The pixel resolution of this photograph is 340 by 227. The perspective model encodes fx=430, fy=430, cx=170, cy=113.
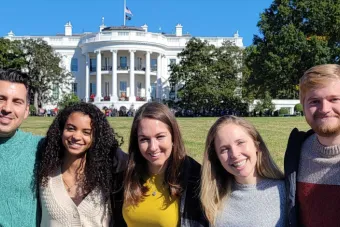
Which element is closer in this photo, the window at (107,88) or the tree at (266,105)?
the tree at (266,105)

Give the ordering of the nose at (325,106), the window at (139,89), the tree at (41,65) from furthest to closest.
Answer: the window at (139,89)
the tree at (41,65)
the nose at (325,106)

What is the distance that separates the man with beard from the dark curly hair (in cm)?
134

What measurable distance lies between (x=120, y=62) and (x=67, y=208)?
161 ft

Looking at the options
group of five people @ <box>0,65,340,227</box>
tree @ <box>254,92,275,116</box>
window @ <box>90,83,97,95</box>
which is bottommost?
group of five people @ <box>0,65,340,227</box>

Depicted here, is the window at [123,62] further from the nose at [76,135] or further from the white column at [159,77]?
the nose at [76,135]

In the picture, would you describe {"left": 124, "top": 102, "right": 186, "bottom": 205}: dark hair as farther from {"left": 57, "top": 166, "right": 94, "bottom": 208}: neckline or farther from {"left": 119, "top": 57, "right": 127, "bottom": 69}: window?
{"left": 119, "top": 57, "right": 127, "bottom": 69}: window

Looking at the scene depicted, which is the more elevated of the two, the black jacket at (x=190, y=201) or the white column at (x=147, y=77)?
the white column at (x=147, y=77)

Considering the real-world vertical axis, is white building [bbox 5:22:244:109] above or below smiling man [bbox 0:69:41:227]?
above

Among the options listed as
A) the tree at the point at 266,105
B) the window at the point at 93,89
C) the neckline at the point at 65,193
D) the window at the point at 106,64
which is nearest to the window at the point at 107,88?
the window at the point at 93,89

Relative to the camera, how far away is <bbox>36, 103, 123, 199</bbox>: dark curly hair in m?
3.16

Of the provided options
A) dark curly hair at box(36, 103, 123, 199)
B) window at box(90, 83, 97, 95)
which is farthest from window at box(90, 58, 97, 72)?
dark curly hair at box(36, 103, 123, 199)

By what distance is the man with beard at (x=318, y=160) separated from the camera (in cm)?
245

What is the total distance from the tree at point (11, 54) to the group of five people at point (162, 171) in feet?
122

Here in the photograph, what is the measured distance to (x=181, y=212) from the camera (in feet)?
9.59
